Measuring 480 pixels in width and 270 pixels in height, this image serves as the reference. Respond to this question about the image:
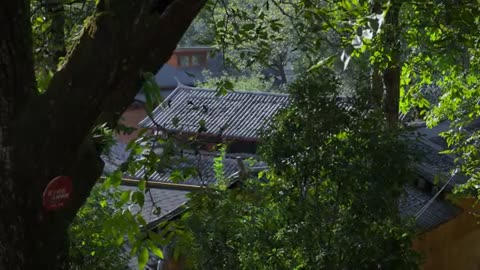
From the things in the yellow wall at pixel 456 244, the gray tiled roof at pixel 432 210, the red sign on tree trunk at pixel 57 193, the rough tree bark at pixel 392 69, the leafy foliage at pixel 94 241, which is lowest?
the yellow wall at pixel 456 244

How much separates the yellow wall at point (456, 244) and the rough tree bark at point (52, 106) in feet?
39.2

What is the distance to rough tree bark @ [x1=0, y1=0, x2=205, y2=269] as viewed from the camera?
2910 mm

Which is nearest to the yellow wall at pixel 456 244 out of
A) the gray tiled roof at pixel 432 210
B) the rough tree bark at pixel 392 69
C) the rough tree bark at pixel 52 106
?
the gray tiled roof at pixel 432 210

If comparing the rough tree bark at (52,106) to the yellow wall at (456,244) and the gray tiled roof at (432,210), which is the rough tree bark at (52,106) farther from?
the yellow wall at (456,244)

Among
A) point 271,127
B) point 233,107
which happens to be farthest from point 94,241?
point 233,107

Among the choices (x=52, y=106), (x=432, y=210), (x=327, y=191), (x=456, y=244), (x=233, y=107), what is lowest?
(x=233, y=107)

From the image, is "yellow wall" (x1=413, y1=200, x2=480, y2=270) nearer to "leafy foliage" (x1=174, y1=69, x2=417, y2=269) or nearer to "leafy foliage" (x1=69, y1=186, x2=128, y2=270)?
"leafy foliage" (x1=69, y1=186, x2=128, y2=270)

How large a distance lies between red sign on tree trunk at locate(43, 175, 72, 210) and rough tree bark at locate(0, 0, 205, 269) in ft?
0.09

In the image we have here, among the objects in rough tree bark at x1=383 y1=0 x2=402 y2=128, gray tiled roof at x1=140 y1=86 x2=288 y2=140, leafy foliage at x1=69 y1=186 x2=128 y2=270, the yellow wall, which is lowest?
gray tiled roof at x1=140 y1=86 x2=288 y2=140

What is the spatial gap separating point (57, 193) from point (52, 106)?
0.29 m

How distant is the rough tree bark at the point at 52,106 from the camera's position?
2.91m

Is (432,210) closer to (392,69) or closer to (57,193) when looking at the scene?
(392,69)

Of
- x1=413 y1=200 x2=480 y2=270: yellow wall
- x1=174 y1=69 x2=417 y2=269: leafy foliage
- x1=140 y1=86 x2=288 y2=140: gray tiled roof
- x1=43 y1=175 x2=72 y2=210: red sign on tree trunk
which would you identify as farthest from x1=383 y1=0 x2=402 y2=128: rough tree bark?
x1=140 y1=86 x2=288 y2=140: gray tiled roof

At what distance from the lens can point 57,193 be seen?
297cm
